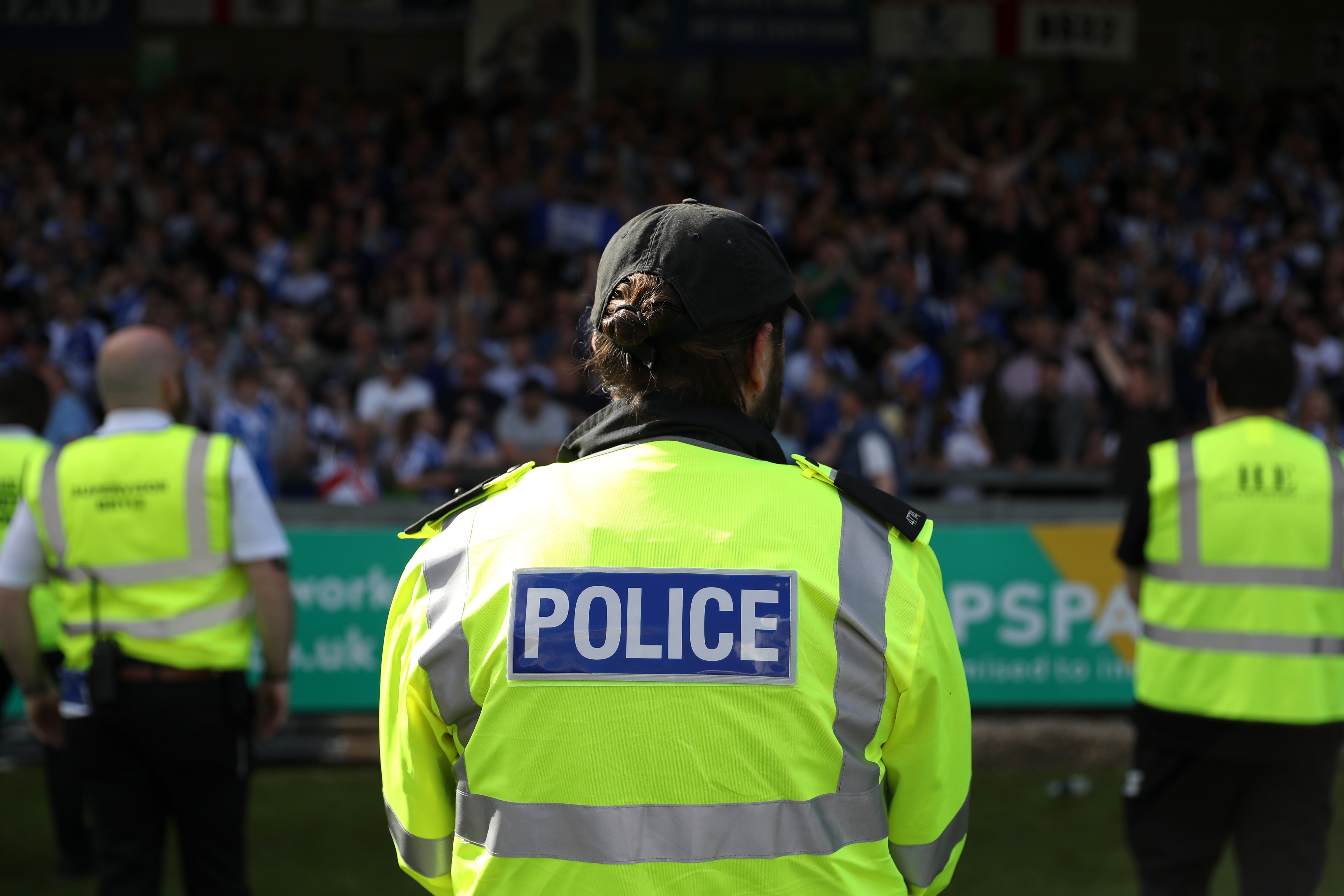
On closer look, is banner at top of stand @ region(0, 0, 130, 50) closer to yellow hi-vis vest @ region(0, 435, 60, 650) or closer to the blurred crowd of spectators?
the blurred crowd of spectators

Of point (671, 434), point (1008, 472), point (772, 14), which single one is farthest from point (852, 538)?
point (772, 14)

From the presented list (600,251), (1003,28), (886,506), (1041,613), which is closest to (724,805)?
(886,506)

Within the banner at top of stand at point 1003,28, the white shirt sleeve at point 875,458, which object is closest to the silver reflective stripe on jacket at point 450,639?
the white shirt sleeve at point 875,458

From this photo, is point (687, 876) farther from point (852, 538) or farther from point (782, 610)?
point (852, 538)

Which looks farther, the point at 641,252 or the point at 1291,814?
the point at 1291,814

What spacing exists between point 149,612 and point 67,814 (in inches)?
74.8

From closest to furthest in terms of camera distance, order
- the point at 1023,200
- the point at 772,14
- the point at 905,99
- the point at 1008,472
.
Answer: the point at 1008,472
the point at 1023,200
the point at 772,14
the point at 905,99

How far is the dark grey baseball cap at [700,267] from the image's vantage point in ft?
5.55

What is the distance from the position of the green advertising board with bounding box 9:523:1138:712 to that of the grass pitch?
0.36 m

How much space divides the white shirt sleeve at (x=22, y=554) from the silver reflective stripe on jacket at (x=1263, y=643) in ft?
10.2

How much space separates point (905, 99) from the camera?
15375 mm

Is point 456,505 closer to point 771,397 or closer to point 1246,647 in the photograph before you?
point 771,397

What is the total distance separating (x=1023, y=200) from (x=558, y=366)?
18.4ft

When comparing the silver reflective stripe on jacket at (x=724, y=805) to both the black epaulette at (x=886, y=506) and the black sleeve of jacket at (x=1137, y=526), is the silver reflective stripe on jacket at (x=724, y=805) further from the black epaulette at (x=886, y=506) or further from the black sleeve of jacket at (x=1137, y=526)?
the black sleeve of jacket at (x=1137, y=526)
